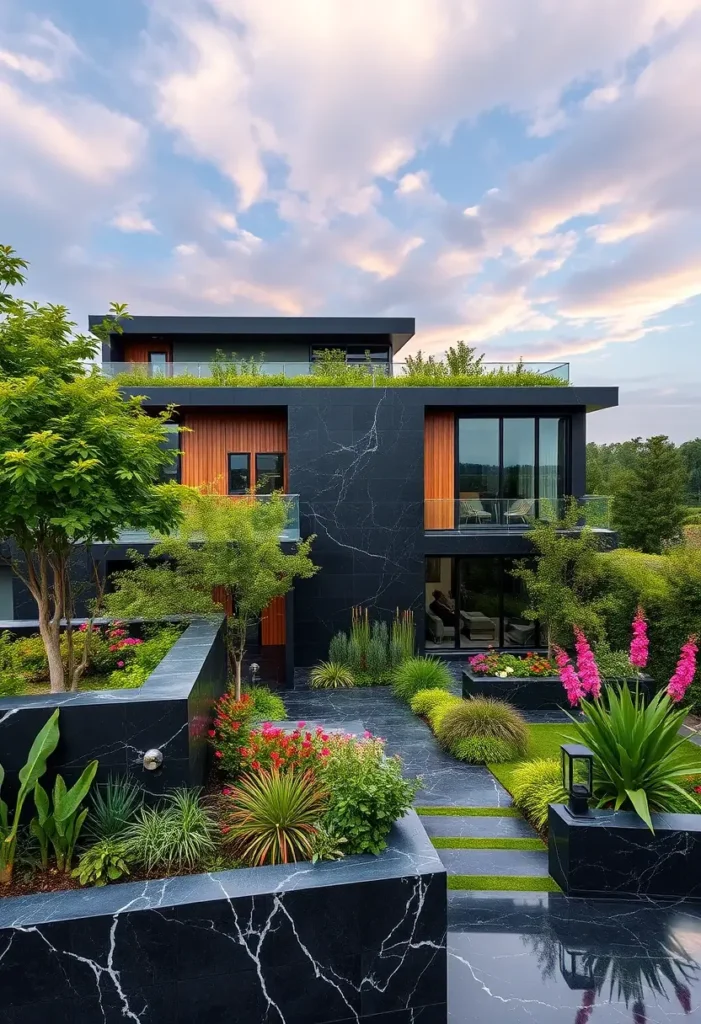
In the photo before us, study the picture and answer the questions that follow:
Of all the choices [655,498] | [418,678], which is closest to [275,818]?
[418,678]

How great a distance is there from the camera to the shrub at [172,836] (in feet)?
13.4

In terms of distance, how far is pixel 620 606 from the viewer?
11656 millimetres

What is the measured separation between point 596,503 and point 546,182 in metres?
7.86

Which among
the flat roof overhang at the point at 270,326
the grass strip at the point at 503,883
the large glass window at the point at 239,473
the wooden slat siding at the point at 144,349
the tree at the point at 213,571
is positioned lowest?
the grass strip at the point at 503,883

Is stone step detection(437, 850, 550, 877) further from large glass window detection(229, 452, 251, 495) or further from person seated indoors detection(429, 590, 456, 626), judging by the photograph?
large glass window detection(229, 452, 251, 495)

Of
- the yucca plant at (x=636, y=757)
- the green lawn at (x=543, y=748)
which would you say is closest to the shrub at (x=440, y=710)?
the green lawn at (x=543, y=748)

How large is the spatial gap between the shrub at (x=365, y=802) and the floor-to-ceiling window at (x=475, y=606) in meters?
10.0

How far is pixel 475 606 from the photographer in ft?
48.2

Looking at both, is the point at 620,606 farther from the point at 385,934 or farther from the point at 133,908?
the point at 133,908

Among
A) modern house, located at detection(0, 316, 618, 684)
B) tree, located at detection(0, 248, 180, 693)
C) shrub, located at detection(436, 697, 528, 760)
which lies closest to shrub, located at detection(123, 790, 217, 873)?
tree, located at detection(0, 248, 180, 693)

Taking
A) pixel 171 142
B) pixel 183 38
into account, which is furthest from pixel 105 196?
pixel 183 38

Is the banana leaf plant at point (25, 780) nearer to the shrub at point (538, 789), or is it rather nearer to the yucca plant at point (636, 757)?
the yucca plant at point (636, 757)

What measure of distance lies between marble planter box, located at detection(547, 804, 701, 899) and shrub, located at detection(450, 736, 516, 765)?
3.05 metres

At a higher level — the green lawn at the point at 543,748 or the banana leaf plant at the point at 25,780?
the banana leaf plant at the point at 25,780
